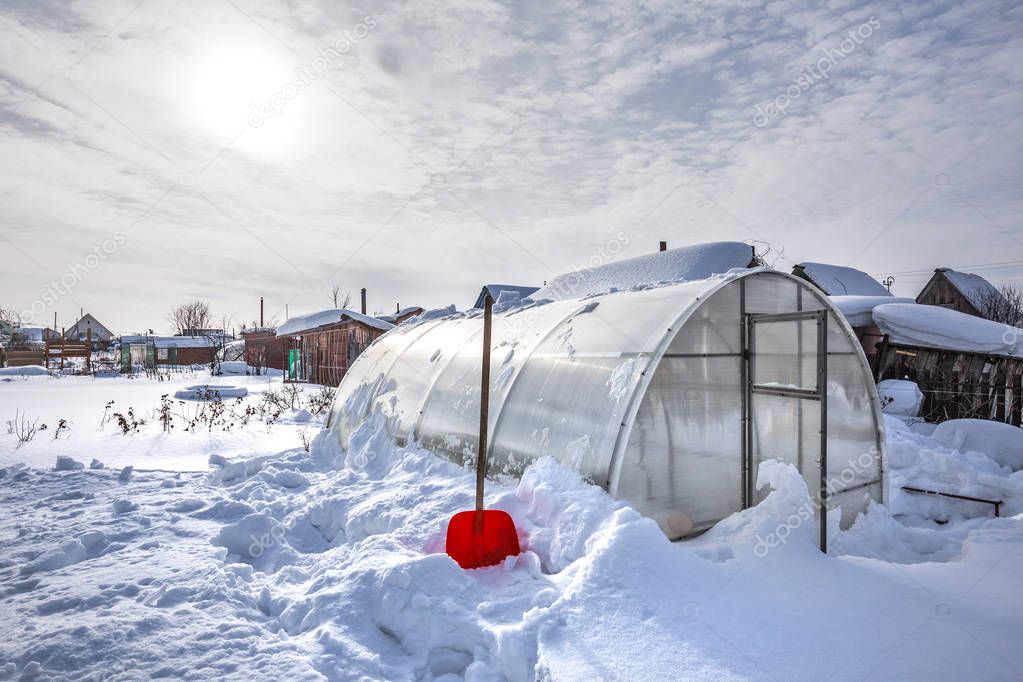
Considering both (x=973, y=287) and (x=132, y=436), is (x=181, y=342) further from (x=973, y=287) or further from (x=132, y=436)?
(x=973, y=287)

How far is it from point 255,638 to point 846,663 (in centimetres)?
370

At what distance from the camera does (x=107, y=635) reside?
3322 millimetres

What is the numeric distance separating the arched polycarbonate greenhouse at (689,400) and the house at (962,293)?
27.6 m

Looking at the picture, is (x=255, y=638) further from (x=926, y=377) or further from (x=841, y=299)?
(x=841, y=299)

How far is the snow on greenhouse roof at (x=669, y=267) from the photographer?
1393 centimetres

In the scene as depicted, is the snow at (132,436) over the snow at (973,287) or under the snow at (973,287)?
under

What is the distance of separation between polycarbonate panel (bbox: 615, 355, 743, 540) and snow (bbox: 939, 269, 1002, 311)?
30787 millimetres

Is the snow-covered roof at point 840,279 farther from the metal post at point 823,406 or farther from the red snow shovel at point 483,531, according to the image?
the red snow shovel at point 483,531

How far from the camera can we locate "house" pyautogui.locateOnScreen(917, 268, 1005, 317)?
1035 inches

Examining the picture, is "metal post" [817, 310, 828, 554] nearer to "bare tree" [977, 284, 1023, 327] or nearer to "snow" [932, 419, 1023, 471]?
"snow" [932, 419, 1023, 471]

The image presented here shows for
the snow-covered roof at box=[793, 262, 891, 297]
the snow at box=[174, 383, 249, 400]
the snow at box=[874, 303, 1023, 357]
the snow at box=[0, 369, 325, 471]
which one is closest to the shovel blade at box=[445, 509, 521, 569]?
the snow at box=[0, 369, 325, 471]

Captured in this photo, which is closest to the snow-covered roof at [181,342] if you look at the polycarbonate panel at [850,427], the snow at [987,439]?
the polycarbonate panel at [850,427]

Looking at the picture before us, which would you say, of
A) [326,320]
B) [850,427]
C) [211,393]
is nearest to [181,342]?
[326,320]

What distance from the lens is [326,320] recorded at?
71.9 feet
